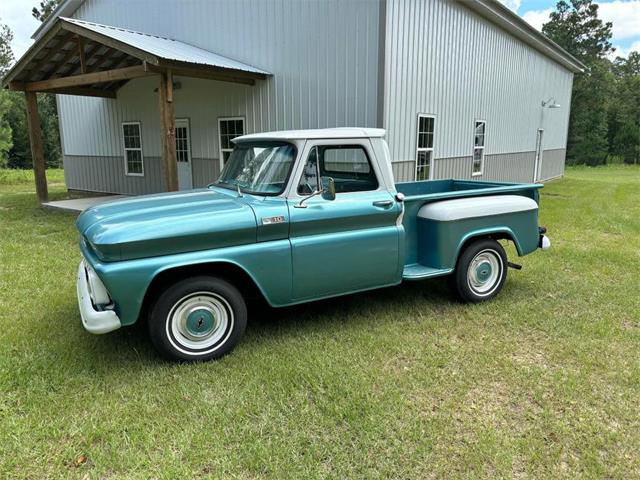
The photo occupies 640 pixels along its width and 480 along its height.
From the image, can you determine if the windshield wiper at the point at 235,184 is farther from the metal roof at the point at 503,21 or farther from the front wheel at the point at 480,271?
the metal roof at the point at 503,21

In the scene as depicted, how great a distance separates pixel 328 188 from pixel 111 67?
11.9 meters

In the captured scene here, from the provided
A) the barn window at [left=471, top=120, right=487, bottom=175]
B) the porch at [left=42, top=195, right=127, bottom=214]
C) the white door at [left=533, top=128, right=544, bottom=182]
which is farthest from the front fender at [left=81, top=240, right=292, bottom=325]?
the white door at [left=533, top=128, right=544, bottom=182]

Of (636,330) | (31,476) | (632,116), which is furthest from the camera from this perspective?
(632,116)

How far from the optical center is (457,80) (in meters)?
12.6

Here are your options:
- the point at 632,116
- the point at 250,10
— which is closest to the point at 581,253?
the point at 250,10

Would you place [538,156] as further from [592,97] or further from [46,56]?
[592,97]

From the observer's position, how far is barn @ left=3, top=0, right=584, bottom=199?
385 inches

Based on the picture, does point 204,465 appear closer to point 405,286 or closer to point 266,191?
point 266,191

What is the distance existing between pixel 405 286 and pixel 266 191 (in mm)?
2528

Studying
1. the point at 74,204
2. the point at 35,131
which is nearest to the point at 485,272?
the point at 74,204

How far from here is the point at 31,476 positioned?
2.67 metres

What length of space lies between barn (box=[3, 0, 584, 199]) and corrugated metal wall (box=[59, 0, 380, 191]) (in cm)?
3

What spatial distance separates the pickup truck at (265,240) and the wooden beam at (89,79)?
Result: 6171mm

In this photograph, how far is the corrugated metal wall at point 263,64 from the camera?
984cm
